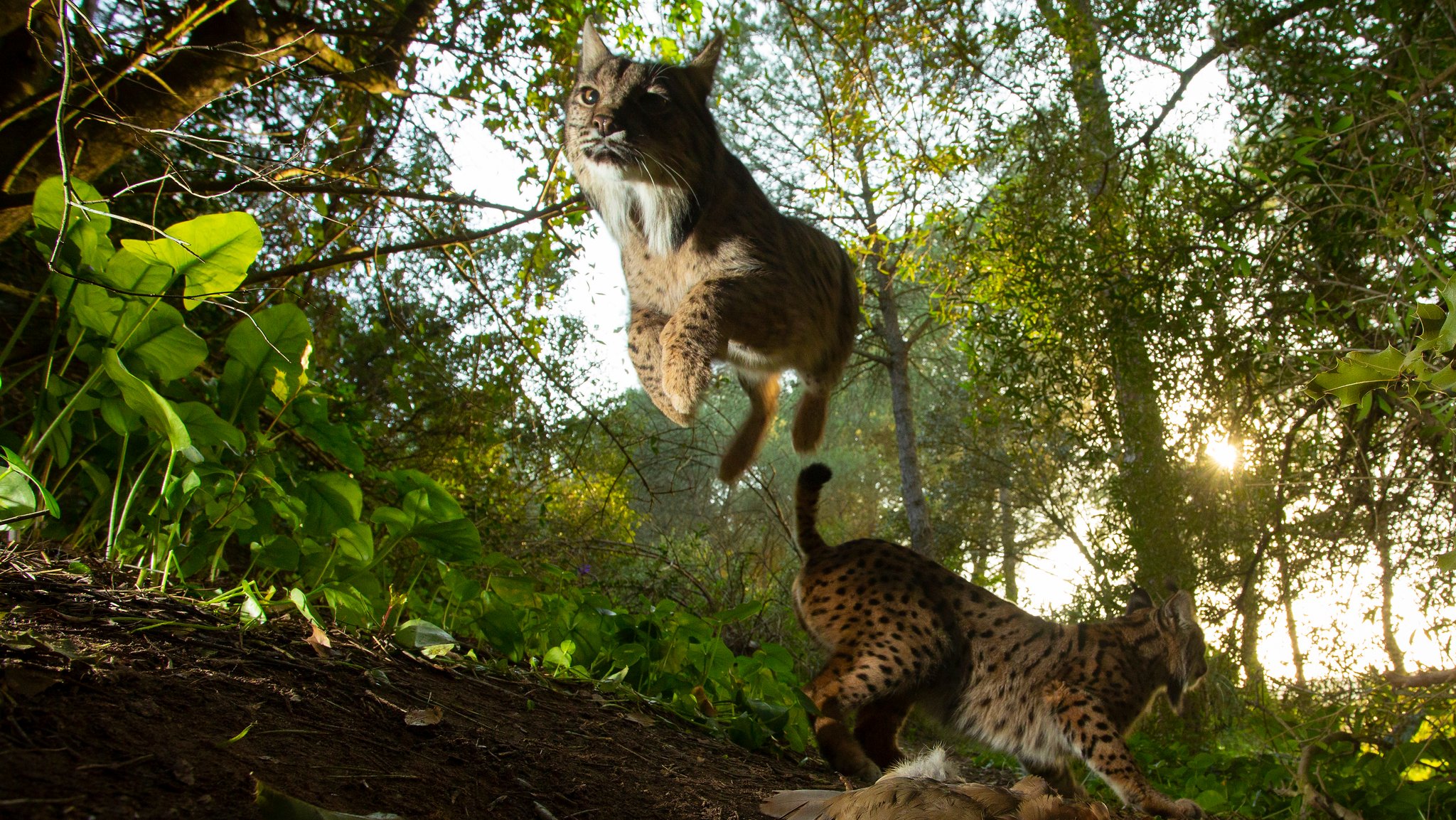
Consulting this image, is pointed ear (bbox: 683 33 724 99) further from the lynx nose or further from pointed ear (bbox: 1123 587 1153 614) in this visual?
pointed ear (bbox: 1123 587 1153 614)

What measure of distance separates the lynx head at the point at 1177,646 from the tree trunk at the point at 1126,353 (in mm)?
943

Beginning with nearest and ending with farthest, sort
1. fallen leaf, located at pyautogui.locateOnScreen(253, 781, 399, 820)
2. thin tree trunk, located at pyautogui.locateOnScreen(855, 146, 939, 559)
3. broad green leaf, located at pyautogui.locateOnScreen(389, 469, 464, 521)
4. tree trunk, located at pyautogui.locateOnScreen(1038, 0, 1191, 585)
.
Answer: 1. fallen leaf, located at pyautogui.locateOnScreen(253, 781, 399, 820)
2. broad green leaf, located at pyautogui.locateOnScreen(389, 469, 464, 521)
3. tree trunk, located at pyautogui.locateOnScreen(1038, 0, 1191, 585)
4. thin tree trunk, located at pyautogui.locateOnScreen(855, 146, 939, 559)

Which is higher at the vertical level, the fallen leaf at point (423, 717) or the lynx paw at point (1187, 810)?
the lynx paw at point (1187, 810)

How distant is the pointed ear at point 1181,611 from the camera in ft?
13.9

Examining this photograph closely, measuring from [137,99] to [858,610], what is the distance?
11.0ft

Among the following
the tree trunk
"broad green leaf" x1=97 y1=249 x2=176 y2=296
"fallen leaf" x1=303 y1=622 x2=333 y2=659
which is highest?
the tree trunk

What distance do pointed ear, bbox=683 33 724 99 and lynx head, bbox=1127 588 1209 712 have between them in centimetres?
327

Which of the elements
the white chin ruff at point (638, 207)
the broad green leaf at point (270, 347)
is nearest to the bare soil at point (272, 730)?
the broad green leaf at point (270, 347)

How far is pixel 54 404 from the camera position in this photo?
2.50 m

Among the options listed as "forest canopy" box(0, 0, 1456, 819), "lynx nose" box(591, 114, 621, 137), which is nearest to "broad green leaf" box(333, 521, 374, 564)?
"forest canopy" box(0, 0, 1456, 819)

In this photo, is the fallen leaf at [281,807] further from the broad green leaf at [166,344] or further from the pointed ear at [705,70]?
the pointed ear at [705,70]

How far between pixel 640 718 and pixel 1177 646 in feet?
8.98

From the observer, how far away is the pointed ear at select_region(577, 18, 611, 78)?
223 cm

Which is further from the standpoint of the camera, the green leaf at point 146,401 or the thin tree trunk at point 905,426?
the thin tree trunk at point 905,426
